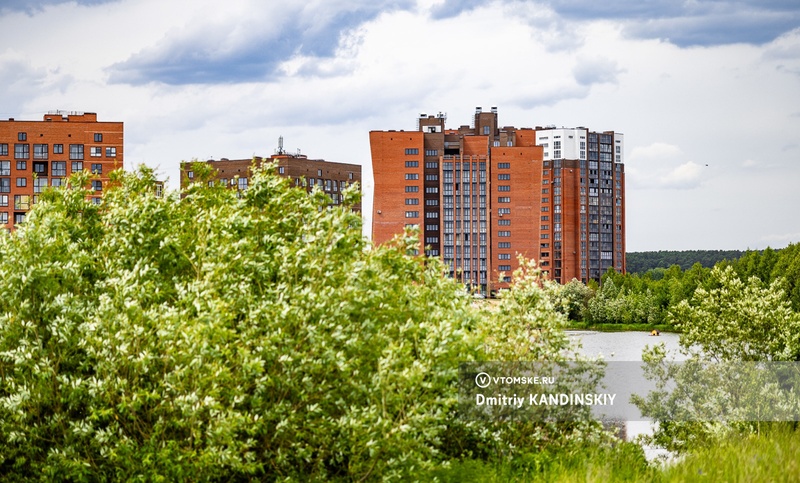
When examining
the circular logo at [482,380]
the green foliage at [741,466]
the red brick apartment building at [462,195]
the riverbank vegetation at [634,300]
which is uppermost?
the red brick apartment building at [462,195]

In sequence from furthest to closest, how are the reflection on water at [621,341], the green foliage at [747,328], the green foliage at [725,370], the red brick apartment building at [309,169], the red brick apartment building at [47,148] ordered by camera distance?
the red brick apartment building at [309,169] → the red brick apartment building at [47,148] → the reflection on water at [621,341] → the green foliage at [747,328] → the green foliage at [725,370]

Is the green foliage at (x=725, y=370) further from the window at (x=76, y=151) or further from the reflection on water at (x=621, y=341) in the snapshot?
the window at (x=76, y=151)

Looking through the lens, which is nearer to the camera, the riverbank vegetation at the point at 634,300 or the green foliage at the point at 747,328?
the green foliage at the point at 747,328

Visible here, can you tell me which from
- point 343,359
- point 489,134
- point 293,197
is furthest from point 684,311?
point 489,134

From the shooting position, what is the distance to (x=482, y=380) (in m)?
13.8

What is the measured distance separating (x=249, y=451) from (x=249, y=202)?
420 cm

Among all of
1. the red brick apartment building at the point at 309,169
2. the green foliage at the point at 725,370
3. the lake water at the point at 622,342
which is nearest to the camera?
the green foliage at the point at 725,370

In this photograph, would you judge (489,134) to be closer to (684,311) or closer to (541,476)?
(684,311)

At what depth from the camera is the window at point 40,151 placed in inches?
3381

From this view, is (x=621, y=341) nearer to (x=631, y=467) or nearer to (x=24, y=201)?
(x=631, y=467)

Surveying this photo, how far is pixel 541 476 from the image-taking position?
12891 millimetres

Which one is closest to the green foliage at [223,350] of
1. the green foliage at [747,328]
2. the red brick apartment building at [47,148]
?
the green foliage at [747,328]

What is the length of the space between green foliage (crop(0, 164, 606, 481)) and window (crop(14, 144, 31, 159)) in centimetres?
7878

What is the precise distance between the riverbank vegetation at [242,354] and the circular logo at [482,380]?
31 centimetres
